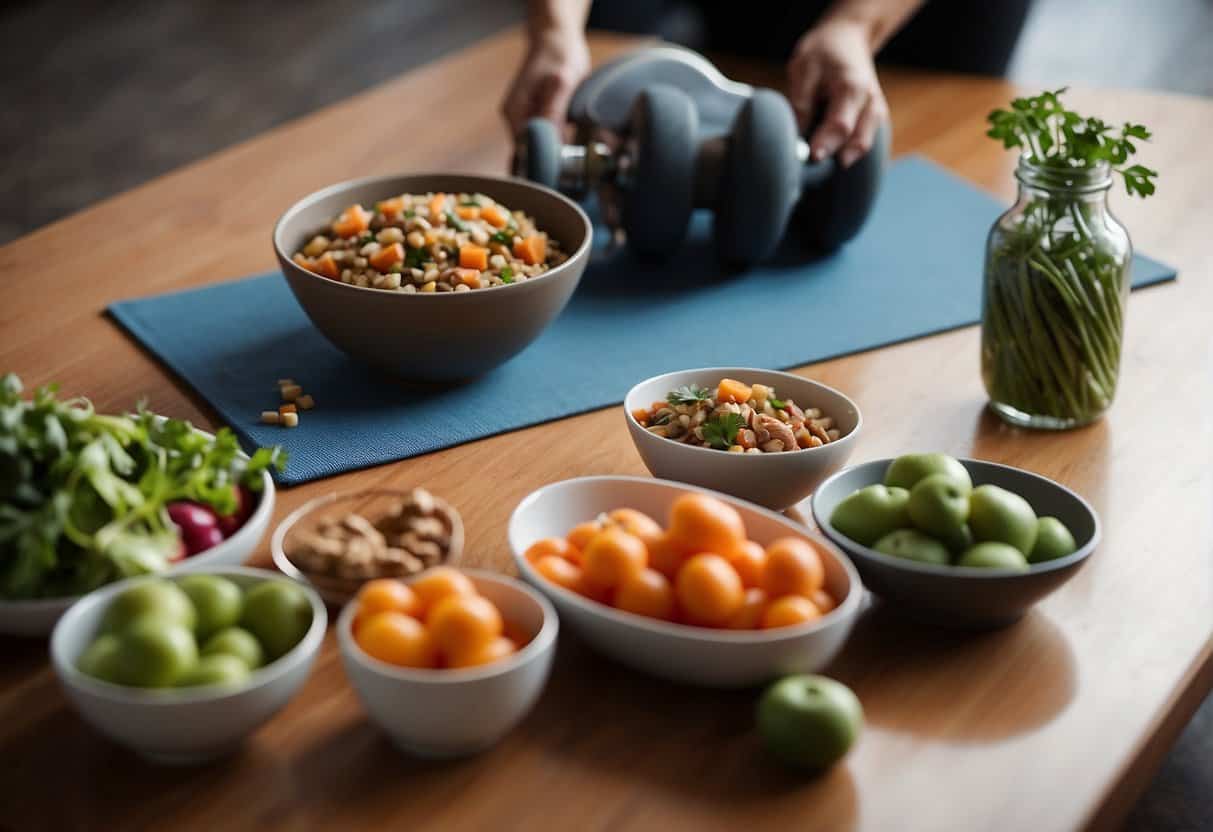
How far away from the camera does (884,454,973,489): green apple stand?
1050mm

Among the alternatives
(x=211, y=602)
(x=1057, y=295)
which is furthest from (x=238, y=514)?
(x=1057, y=295)

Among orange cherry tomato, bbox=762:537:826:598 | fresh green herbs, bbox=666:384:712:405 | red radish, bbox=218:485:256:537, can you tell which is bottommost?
red radish, bbox=218:485:256:537

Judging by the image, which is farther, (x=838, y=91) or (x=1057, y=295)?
(x=838, y=91)

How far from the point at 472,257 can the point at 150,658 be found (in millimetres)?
628

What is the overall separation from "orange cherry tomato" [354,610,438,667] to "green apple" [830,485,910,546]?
34 centimetres

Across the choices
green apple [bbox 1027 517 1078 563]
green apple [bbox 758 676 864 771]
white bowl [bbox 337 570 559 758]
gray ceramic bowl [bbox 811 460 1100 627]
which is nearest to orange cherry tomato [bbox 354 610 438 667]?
white bowl [bbox 337 570 559 758]

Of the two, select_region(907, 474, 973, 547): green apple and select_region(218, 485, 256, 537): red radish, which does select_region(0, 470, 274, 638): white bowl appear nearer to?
select_region(218, 485, 256, 537): red radish

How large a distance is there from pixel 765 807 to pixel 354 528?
357 millimetres

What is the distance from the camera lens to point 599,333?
1542 mm

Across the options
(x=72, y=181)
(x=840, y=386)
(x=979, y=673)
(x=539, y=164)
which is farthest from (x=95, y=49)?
(x=979, y=673)

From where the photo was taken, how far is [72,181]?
3.88 metres

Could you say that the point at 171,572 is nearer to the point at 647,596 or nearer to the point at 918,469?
the point at 647,596

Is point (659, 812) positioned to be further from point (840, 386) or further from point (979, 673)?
point (840, 386)

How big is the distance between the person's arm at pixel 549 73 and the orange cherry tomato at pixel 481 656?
1.11m
